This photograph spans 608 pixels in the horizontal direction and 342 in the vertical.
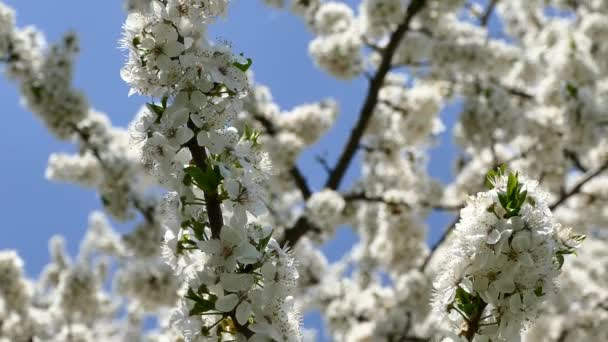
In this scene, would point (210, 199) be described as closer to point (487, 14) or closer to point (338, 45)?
point (338, 45)

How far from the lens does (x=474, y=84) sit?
7.32 meters

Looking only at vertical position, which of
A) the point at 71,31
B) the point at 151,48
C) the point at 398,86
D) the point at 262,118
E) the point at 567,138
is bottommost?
the point at 151,48

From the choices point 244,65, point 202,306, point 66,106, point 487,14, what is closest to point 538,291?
point 202,306

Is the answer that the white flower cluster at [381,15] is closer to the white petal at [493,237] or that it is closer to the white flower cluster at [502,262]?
the white flower cluster at [502,262]

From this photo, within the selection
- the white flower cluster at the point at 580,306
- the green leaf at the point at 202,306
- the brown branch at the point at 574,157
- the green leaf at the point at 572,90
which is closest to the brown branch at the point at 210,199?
the green leaf at the point at 202,306

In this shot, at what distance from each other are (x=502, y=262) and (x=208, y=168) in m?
0.96

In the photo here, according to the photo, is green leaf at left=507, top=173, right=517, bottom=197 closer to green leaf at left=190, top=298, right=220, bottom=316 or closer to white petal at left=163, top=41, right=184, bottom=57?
green leaf at left=190, top=298, right=220, bottom=316

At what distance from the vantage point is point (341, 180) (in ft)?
24.8

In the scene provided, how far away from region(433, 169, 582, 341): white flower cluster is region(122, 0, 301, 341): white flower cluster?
0.54 meters

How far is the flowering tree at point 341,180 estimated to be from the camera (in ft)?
6.44

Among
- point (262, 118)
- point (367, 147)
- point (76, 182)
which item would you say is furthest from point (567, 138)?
point (76, 182)

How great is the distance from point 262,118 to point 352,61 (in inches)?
59.7

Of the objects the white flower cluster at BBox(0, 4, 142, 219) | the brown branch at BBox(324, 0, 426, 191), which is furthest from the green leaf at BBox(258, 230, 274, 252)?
the brown branch at BBox(324, 0, 426, 191)

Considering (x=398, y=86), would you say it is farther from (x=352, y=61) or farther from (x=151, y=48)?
(x=151, y=48)
